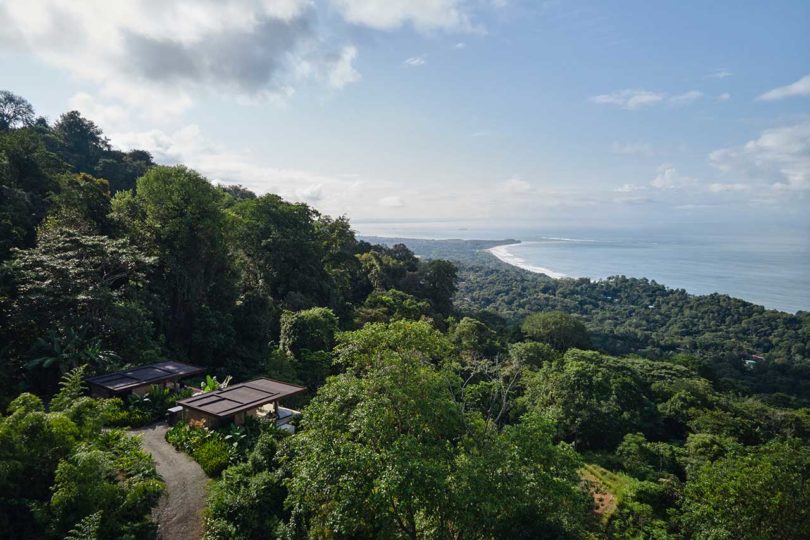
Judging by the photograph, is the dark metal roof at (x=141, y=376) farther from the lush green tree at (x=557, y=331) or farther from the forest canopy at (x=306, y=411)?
the lush green tree at (x=557, y=331)

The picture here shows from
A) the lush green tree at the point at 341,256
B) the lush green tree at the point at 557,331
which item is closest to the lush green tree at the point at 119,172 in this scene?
the lush green tree at the point at 341,256

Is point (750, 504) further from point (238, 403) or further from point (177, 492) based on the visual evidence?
point (238, 403)

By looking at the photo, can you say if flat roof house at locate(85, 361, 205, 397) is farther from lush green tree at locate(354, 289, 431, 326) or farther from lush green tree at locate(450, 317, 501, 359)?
lush green tree at locate(450, 317, 501, 359)

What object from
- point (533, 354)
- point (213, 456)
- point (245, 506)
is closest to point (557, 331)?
point (533, 354)

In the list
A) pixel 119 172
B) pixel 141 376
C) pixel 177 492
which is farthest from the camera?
pixel 119 172

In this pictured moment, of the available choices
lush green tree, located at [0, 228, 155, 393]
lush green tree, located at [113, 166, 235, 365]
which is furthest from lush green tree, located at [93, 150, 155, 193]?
lush green tree, located at [0, 228, 155, 393]

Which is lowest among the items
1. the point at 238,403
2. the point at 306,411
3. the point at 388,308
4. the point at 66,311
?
the point at 388,308
